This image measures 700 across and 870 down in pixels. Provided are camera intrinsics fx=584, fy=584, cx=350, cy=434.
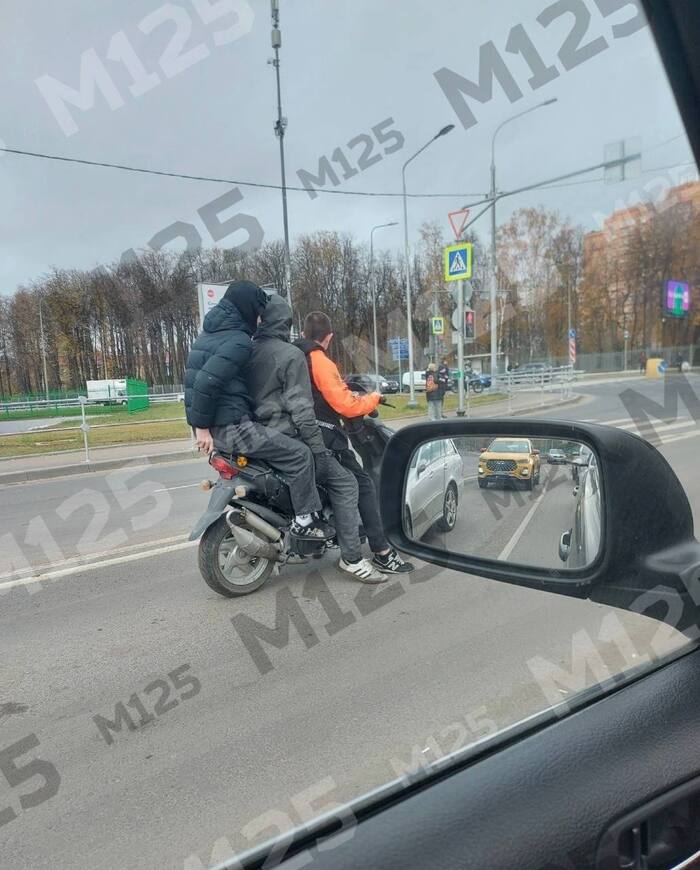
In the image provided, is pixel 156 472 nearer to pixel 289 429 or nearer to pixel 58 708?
pixel 289 429

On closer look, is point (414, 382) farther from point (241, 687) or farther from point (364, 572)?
point (241, 687)

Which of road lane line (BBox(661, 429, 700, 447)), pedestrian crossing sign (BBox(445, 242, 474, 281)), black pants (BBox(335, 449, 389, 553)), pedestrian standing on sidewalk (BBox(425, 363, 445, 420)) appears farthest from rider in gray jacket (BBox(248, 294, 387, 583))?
pedestrian crossing sign (BBox(445, 242, 474, 281))

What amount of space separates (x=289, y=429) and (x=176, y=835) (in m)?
2.35

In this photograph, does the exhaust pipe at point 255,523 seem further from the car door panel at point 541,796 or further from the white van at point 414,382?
the white van at point 414,382

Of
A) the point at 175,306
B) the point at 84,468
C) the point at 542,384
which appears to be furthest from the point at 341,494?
the point at 175,306

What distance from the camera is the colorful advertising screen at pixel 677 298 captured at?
1.91m

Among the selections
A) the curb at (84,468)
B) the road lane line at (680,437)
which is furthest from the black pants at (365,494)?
the curb at (84,468)

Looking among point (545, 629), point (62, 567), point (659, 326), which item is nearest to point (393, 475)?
point (659, 326)

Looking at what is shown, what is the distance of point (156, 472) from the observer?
1044 centimetres

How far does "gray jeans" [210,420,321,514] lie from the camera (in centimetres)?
376

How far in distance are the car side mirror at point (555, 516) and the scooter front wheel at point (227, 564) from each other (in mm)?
2224

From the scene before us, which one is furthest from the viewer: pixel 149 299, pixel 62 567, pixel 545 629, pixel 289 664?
pixel 149 299

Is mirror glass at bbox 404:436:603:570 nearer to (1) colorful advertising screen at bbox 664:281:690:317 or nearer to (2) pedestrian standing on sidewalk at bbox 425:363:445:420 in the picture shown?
(1) colorful advertising screen at bbox 664:281:690:317

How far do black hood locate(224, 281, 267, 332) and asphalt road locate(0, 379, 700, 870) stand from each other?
1893mm
